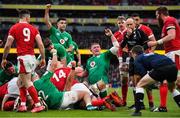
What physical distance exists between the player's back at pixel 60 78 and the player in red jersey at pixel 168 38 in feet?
6.37

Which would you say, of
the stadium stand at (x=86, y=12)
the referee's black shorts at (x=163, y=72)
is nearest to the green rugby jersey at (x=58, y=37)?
the referee's black shorts at (x=163, y=72)

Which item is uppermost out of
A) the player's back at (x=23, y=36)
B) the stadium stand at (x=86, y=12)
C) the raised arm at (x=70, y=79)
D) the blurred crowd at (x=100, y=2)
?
the blurred crowd at (x=100, y=2)

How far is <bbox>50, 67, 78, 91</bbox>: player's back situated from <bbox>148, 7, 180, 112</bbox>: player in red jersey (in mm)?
1942

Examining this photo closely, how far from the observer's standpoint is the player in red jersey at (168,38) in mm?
8945

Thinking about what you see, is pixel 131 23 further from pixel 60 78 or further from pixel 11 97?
pixel 11 97

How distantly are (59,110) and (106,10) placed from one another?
3046 centimetres

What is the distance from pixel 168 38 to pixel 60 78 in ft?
7.99

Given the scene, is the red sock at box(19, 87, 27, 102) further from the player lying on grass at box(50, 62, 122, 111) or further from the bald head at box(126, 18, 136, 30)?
the bald head at box(126, 18, 136, 30)

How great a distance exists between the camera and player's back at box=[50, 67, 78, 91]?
961 centimetres

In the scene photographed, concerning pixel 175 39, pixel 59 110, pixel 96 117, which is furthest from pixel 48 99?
pixel 175 39

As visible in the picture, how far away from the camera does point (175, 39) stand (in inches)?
374

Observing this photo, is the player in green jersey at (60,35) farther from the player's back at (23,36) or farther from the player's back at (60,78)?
the player's back at (23,36)

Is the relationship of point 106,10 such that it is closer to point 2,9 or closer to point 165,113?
point 2,9

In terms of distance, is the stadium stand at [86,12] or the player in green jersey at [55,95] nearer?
the player in green jersey at [55,95]
